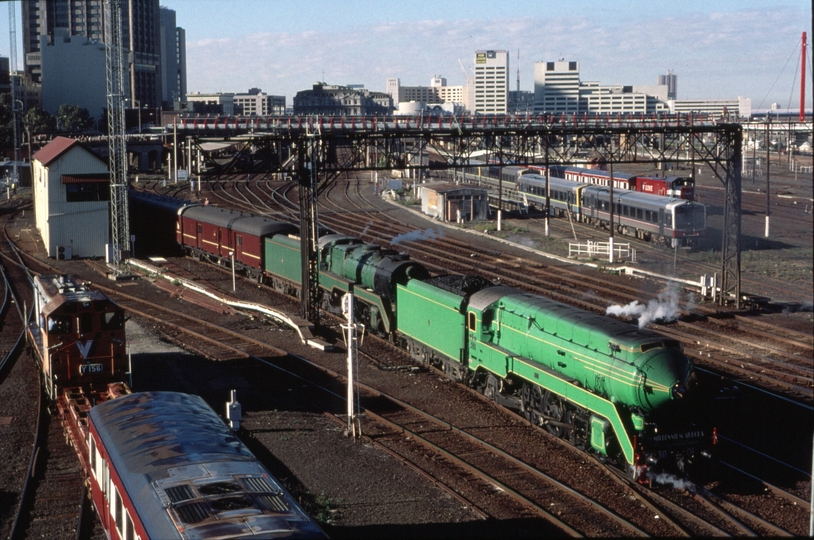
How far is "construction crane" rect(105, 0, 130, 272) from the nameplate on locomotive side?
23.9 metres

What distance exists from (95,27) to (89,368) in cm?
17836

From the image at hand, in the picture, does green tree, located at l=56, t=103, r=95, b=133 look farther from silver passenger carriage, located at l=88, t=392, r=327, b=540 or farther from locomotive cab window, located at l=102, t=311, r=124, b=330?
silver passenger carriage, located at l=88, t=392, r=327, b=540

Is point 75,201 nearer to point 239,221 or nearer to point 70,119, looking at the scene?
point 239,221

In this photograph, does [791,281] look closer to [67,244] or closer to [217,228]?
[217,228]

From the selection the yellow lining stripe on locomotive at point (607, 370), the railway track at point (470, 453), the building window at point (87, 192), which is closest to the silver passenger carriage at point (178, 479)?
the railway track at point (470, 453)

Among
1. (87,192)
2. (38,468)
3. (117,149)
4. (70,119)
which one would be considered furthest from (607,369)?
(70,119)

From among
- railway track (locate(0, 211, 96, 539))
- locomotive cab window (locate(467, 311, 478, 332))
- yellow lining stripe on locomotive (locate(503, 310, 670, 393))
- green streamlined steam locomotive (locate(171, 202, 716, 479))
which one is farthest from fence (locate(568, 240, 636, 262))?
railway track (locate(0, 211, 96, 539))

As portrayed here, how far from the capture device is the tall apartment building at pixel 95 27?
16300 cm

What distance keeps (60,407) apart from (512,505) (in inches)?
403

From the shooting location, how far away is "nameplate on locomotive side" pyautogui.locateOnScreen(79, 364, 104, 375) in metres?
19.4

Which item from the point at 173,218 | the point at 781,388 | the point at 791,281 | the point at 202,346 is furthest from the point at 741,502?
the point at 173,218

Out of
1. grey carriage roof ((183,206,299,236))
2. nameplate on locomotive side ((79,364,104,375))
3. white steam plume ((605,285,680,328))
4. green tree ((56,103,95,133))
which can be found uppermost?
green tree ((56,103,95,133))

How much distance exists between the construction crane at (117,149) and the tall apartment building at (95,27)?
121 m

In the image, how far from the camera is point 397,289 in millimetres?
25672
